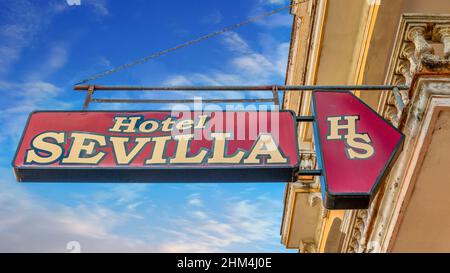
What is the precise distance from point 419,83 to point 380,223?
193 cm

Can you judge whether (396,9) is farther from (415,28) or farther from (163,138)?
(163,138)

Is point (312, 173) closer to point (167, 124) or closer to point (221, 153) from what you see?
point (221, 153)

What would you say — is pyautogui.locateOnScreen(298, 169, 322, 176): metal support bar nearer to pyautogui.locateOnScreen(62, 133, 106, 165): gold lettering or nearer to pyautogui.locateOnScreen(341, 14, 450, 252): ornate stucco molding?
pyautogui.locateOnScreen(341, 14, 450, 252): ornate stucco molding

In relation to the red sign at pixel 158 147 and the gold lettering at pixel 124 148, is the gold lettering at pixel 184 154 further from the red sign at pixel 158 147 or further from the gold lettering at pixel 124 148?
the gold lettering at pixel 124 148

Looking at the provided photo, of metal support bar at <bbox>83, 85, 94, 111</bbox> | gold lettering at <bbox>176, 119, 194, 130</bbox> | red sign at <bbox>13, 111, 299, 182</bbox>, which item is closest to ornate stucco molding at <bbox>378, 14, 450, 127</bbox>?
red sign at <bbox>13, 111, 299, 182</bbox>

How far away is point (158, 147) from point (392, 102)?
10.8ft

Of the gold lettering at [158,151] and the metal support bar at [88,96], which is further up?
the metal support bar at [88,96]

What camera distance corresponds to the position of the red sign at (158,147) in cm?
448

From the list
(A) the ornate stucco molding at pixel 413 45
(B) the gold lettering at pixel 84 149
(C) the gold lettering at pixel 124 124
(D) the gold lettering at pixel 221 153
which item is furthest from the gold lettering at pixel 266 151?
(A) the ornate stucco molding at pixel 413 45

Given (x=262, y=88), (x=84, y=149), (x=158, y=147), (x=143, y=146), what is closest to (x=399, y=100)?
(x=262, y=88)

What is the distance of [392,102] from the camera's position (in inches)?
247

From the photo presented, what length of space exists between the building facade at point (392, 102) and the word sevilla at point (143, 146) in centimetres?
173

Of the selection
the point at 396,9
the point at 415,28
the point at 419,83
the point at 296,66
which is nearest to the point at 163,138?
the point at 419,83
